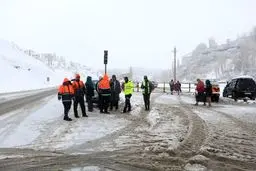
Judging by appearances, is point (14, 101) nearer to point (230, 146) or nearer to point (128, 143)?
point (128, 143)

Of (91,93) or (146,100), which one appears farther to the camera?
(146,100)

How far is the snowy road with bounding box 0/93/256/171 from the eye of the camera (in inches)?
318

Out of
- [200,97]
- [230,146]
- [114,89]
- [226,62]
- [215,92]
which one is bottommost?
[230,146]

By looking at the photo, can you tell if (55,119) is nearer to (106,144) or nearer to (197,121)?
(197,121)

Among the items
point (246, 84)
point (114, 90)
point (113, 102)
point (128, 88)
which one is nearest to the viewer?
point (128, 88)

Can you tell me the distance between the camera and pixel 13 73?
85500mm

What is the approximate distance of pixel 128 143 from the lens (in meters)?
10.5

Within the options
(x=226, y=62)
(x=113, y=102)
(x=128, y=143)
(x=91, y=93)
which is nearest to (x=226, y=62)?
(x=226, y=62)

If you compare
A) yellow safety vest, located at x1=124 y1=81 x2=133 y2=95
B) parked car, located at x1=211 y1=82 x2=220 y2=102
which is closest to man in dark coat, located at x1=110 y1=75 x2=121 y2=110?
yellow safety vest, located at x1=124 y1=81 x2=133 y2=95

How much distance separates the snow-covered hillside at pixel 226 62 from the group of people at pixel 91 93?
11068cm

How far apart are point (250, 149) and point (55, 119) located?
27.3 ft

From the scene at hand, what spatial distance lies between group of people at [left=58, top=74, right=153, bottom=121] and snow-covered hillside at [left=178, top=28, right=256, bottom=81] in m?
111

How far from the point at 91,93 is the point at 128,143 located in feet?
30.2

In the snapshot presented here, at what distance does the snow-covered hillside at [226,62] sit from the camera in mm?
147500
